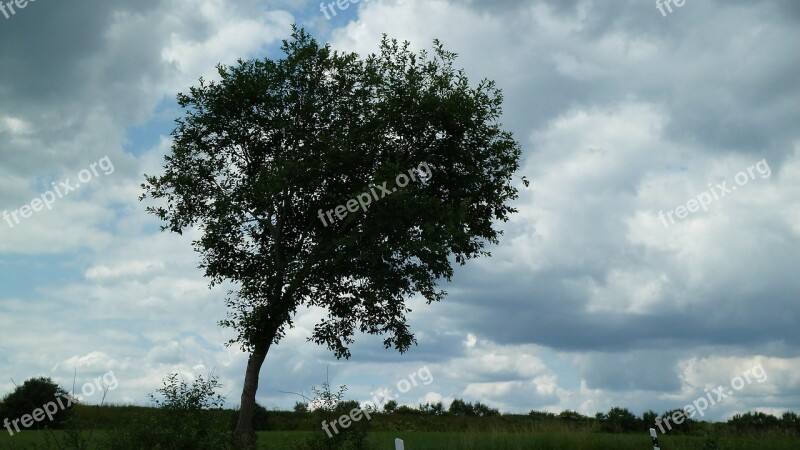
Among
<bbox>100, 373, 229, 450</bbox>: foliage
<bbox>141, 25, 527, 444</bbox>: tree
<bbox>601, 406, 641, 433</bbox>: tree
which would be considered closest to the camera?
<bbox>100, 373, 229, 450</bbox>: foliage

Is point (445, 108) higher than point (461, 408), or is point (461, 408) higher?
point (445, 108)

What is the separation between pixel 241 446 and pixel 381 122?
54.7 feet

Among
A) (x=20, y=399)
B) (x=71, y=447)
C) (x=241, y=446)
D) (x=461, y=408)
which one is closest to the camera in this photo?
(x=71, y=447)

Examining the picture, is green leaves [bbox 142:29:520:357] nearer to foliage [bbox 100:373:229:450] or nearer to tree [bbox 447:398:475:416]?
foliage [bbox 100:373:229:450]

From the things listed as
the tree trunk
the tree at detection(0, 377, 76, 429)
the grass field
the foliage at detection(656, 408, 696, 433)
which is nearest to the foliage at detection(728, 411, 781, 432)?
the foliage at detection(656, 408, 696, 433)

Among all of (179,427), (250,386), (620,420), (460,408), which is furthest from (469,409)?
(179,427)

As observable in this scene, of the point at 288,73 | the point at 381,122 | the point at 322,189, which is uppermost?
the point at 288,73

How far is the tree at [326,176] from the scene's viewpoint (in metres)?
31.6

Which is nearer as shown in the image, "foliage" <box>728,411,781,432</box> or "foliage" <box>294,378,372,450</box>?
"foliage" <box>294,378,372,450</box>

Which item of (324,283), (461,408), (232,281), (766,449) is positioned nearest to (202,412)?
(324,283)

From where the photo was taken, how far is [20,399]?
44.1 m

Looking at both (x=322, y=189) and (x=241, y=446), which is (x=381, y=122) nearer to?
(x=322, y=189)

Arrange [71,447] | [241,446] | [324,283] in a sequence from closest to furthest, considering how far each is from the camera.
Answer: [71,447], [241,446], [324,283]

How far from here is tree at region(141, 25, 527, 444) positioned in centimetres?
3159
